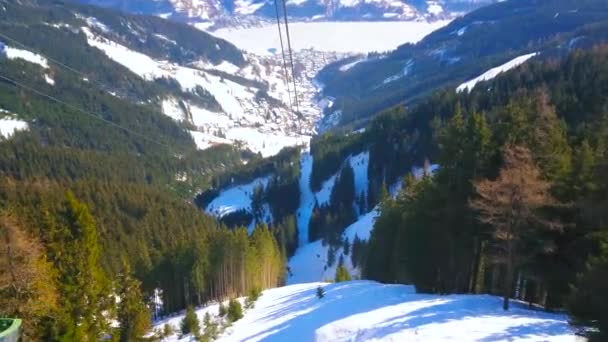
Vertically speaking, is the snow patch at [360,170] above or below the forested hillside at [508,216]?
above

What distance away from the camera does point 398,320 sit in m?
23.6

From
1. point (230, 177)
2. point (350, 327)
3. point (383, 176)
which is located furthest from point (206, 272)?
point (230, 177)

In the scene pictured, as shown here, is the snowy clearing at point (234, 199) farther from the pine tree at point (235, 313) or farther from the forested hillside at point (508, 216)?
the pine tree at point (235, 313)

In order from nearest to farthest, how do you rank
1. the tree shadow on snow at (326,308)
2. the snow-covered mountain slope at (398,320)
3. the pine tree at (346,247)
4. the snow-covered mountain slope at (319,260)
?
the snow-covered mountain slope at (398,320) < the tree shadow on snow at (326,308) < the pine tree at (346,247) < the snow-covered mountain slope at (319,260)

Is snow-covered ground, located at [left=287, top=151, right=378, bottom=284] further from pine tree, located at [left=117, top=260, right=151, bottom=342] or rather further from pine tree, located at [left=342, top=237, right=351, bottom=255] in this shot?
pine tree, located at [left=117, top=260, right=151, bottom=342]

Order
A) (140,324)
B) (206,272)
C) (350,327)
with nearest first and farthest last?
(350,327)
(140,324)
(206,272)

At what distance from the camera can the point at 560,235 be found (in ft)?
84.8

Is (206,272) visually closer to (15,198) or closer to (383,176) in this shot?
(15,198)

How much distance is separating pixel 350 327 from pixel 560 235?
12158 millimetres

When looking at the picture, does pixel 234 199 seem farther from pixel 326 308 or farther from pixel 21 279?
pixel 21 279

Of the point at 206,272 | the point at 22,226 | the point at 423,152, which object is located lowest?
the point at 206,272

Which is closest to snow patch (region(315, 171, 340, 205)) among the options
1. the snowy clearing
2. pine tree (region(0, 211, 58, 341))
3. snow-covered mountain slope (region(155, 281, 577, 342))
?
the snowy clearing

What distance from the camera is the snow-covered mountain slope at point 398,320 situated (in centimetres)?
2005

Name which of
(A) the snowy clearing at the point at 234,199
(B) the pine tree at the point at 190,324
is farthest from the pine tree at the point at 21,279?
(A) the snowy clearing at the point at 234,199
